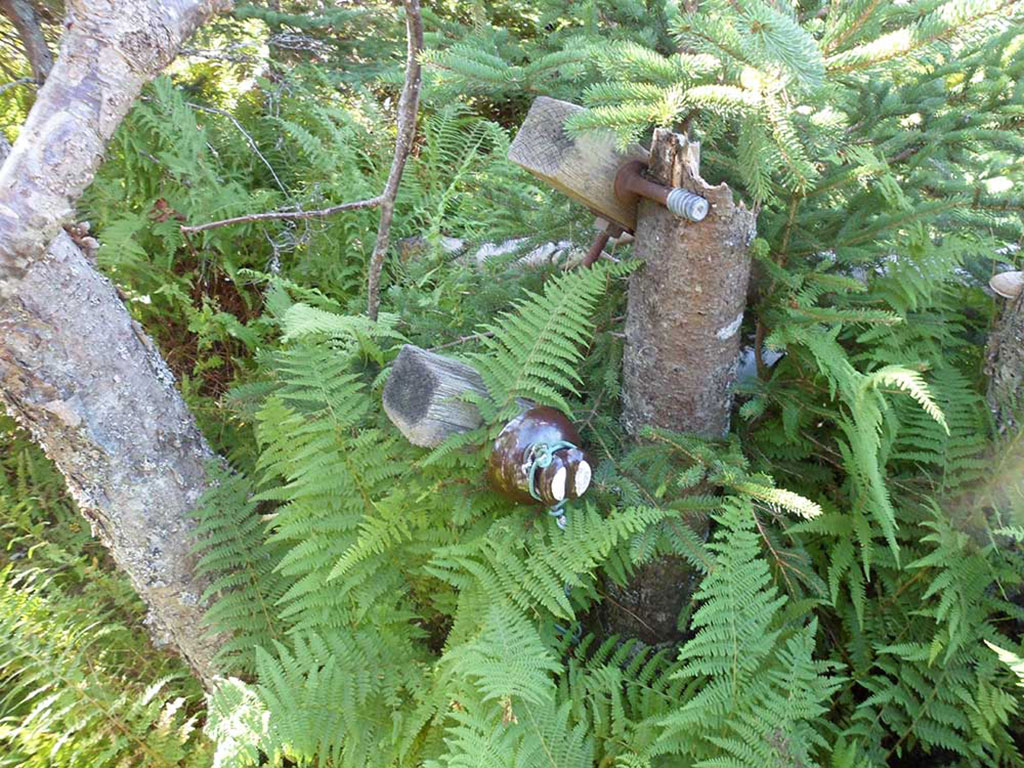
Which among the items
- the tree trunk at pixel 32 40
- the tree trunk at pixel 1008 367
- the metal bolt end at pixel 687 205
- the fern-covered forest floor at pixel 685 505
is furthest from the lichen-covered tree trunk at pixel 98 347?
the tree trunk at pixel 1008 367

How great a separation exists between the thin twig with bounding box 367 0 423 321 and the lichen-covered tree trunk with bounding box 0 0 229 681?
0.62 m

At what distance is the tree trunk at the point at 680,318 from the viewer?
5.95ft

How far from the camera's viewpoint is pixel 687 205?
1.72 meters

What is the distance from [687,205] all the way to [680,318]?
354 mm

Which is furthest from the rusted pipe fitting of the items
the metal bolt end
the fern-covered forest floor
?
the fern-covered forest floor

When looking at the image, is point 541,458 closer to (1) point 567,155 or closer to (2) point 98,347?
(1) point 567,155

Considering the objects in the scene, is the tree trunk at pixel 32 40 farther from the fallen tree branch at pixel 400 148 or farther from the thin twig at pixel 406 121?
the thin twig at pixel 406 121

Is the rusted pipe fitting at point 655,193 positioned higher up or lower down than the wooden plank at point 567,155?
lower down

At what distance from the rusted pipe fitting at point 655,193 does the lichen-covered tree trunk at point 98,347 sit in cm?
116

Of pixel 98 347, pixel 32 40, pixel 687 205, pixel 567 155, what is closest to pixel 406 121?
pixel 567 155

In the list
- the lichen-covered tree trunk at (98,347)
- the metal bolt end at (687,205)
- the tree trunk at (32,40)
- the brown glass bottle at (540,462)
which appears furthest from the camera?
the tree trunk at (32,40)

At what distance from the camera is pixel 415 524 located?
2215 mm

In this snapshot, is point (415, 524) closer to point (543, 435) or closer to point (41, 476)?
point (543, 435)

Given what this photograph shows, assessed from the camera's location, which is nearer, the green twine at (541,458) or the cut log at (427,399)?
the green twine at (541,458)
